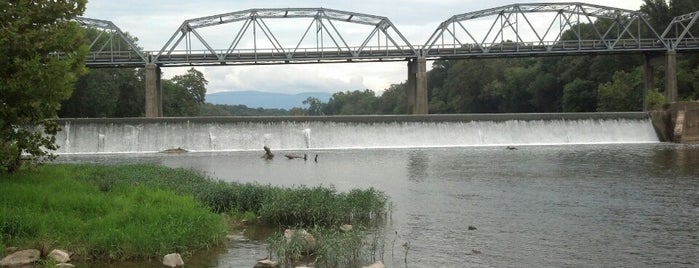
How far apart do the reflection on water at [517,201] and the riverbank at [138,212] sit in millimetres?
739

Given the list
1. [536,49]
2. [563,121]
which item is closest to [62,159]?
[563,121]

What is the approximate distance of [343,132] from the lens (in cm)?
4134

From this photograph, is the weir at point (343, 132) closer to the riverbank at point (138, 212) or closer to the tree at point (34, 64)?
the riverbank at point (138, 212)

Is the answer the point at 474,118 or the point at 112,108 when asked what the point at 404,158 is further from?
the point at 112,108

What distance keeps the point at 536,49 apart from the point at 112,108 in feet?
131

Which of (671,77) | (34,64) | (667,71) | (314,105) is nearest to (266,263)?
(34,64)

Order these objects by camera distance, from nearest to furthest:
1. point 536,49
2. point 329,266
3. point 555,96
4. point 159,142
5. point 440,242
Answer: point 329,266, point 440,242, point 159,142, point 536,49, point 555,96

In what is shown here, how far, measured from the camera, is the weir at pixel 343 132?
39031 millimetres

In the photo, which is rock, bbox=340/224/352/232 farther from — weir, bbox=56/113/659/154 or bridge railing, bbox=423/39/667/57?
bridge railing, bbox=423/39/667/57

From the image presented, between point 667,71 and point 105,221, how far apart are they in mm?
56939

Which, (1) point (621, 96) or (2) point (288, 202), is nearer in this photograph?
(2) point (288, 202)

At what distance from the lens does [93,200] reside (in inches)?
506

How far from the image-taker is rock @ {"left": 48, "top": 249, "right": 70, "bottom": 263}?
1026 cm

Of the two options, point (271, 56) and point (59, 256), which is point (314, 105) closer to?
point (271, 56)
